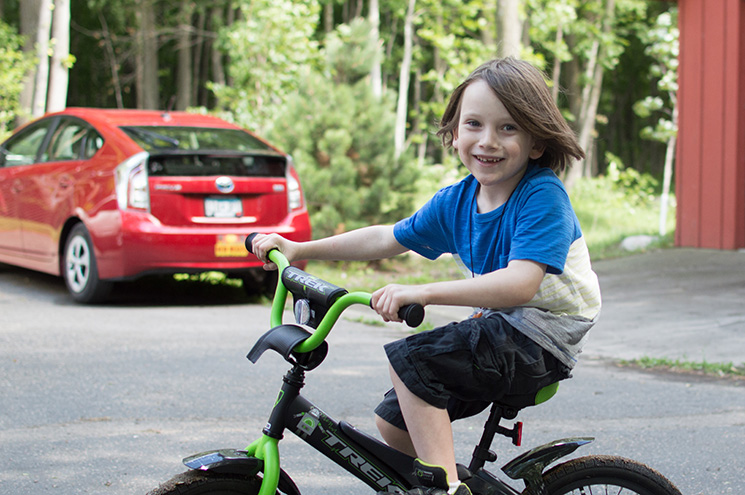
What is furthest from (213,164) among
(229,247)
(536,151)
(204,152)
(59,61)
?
(59,61)

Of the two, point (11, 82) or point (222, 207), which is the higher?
point (11, 82)

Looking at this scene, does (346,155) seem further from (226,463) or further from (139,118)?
(226,463)

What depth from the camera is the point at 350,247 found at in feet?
9.27

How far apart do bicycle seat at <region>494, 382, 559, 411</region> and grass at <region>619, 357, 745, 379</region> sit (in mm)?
3512

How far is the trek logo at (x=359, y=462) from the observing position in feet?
8.10

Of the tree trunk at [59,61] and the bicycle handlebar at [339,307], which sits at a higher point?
the tree trunk at [59,61]

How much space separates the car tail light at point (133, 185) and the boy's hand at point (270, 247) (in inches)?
186

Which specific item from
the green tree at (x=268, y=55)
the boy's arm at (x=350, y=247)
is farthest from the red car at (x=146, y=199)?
the green tree at (x=268, y=55)

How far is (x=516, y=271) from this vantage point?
233 centimetres

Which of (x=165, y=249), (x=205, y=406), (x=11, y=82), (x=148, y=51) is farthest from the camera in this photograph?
(x=148, y=51)

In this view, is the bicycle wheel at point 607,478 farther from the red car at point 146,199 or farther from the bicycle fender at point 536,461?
the red car at point 146,199

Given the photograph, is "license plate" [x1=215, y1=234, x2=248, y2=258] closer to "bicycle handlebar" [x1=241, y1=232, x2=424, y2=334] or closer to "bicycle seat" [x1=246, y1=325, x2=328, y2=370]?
"bicycle handlebar" [x1=241, y1=232, x2=424, y2=334]

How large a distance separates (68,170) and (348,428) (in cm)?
606

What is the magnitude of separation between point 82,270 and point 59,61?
9377mm
